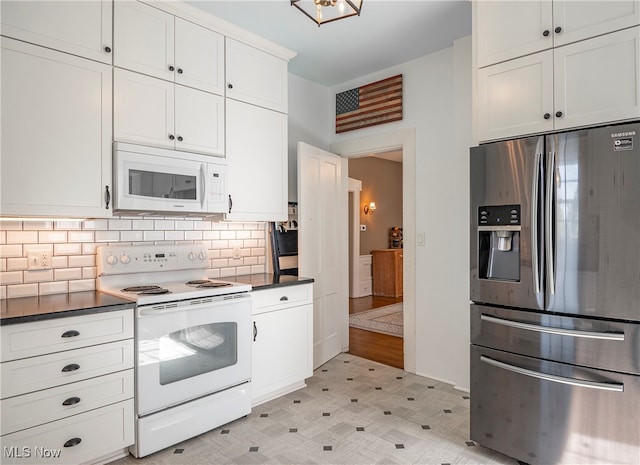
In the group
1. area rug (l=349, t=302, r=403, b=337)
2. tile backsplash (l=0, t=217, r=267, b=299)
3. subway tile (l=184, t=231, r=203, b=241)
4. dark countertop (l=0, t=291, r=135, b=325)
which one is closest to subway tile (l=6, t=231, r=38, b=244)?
tile backsplash (l=0, t=217, r=267, b=299)

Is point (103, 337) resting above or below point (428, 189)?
below

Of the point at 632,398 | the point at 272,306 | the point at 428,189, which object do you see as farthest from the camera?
the point at 428,189

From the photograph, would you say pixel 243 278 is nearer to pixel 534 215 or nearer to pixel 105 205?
pixel 105 205

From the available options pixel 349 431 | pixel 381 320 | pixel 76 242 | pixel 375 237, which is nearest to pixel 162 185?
pixel 76 242

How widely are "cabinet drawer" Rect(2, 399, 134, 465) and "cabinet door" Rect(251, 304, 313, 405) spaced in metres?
0.92

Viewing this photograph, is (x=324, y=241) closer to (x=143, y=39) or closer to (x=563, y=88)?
(x=143, y=39)

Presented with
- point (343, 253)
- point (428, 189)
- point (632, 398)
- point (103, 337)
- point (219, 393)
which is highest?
point (428, 189)

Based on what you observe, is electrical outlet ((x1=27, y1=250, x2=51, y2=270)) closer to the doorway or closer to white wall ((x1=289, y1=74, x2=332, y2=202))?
white wall ((x1=289, y1=74, x2=332, y2=202))

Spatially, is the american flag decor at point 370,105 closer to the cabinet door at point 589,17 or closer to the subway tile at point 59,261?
the cabinet door at point 589,17

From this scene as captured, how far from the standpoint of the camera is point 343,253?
4.31m

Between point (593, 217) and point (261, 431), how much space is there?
233 centimetres

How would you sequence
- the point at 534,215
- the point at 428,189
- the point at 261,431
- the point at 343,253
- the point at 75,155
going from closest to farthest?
the point at 534,215, the point at 75,155, the point at 261,431, the point at 428,189, the point at 343,253

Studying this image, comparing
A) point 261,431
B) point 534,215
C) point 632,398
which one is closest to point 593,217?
point 534,215

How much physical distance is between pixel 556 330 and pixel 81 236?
2908mm
